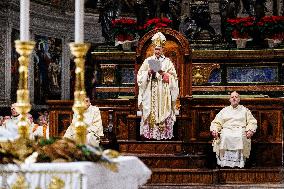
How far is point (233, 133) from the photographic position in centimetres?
1360

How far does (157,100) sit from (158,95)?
0.09 metres

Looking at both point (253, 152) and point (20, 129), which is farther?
point (253, 152)

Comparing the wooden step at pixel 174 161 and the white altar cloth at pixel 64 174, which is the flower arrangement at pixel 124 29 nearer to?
the wooden step at pixel 174 161

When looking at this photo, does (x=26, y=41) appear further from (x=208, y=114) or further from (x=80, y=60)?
(x=208, y=114)

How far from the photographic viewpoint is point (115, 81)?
16.8 metres

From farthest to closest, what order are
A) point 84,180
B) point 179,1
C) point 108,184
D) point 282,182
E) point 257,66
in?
point 179,1, point 257,66, point 282,182, point 108,184, point 84,180

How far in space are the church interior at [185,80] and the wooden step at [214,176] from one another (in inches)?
0.6

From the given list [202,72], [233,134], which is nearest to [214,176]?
[233,134]

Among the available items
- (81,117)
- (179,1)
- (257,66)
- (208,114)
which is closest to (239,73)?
(257,66)

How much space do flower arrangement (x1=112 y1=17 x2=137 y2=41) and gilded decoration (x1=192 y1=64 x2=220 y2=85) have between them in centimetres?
149

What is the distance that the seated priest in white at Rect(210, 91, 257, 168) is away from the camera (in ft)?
44.3

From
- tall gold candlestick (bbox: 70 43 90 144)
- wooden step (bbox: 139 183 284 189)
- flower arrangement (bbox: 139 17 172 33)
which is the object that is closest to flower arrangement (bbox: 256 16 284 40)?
flower arrangement (bbox: 139 17 172 33)

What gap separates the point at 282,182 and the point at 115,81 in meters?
5.08

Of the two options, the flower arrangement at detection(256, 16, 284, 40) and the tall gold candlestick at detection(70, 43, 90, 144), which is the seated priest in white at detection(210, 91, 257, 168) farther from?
the tall gold candlestick at detection(70, 43, 90, 144)
